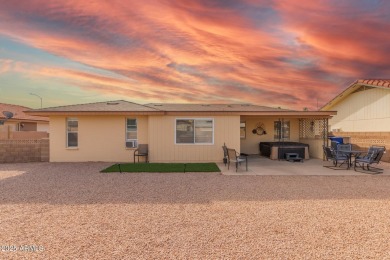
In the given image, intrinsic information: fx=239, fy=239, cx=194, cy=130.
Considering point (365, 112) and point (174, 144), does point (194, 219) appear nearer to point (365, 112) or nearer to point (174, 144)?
point (174, 144)

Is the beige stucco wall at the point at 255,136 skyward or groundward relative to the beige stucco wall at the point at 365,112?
groundward

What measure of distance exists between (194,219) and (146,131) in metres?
9.18

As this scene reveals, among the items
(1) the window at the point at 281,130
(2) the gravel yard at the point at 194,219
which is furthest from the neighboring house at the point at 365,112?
(2) the gravel yard at the point at 194,219

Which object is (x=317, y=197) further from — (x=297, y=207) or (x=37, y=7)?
(x=37, y=7)

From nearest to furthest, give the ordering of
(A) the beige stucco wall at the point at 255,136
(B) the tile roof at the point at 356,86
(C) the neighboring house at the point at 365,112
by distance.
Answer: (C) the neighboring house at the point at 365,112 → (B) the tile roof at the point at 356,86 → (A) the beige stucco wall at the point at 255,136

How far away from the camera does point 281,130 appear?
17578 mm

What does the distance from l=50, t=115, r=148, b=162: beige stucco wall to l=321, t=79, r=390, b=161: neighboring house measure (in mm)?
14292

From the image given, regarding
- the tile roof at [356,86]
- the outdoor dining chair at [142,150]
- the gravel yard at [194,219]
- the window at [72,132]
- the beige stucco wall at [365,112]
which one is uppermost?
the tile roof at [356,86]

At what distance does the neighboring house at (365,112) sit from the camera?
15878mm

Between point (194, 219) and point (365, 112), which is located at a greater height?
point (365, 112)

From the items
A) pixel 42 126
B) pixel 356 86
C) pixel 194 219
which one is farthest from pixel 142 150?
pixel 42 126

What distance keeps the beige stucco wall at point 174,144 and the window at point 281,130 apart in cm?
597

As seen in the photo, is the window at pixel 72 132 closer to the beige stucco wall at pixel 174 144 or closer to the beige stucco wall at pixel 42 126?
the beige stucco wall at pixel 174 144

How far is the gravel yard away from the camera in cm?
354
